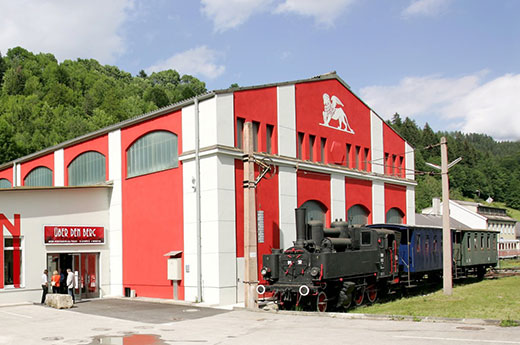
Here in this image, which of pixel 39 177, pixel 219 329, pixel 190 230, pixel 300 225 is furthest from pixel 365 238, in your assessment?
pixel 39 177

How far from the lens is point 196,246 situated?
21750 millimetres

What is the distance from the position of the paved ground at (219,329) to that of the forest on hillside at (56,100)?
149 ft

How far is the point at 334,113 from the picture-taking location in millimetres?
28703

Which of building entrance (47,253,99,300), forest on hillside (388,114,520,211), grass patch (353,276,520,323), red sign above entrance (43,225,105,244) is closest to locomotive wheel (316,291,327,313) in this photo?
grass patch (353,276,520,323)

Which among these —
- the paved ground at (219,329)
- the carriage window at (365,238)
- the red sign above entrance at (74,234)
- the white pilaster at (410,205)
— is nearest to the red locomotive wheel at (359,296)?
the carriage window at (365,238)

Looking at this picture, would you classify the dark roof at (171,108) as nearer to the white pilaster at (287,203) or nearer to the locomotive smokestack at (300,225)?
the white pilaster at (287,203)

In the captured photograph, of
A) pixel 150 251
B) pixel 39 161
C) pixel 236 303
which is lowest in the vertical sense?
pixel 236 303

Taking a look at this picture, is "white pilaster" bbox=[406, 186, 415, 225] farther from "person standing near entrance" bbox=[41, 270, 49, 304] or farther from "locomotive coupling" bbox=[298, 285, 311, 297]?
"person standing near entrance" bbox=[41, 270, 49, 304]

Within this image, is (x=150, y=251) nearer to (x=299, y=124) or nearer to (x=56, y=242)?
(x=56, y=242)

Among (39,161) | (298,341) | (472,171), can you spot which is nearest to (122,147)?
(39,161)

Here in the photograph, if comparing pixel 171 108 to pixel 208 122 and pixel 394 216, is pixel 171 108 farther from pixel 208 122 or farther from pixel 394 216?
pixel 394 216

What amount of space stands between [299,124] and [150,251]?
951cm

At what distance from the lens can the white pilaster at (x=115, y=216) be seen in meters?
25.7

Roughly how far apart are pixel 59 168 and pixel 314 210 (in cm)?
1580
